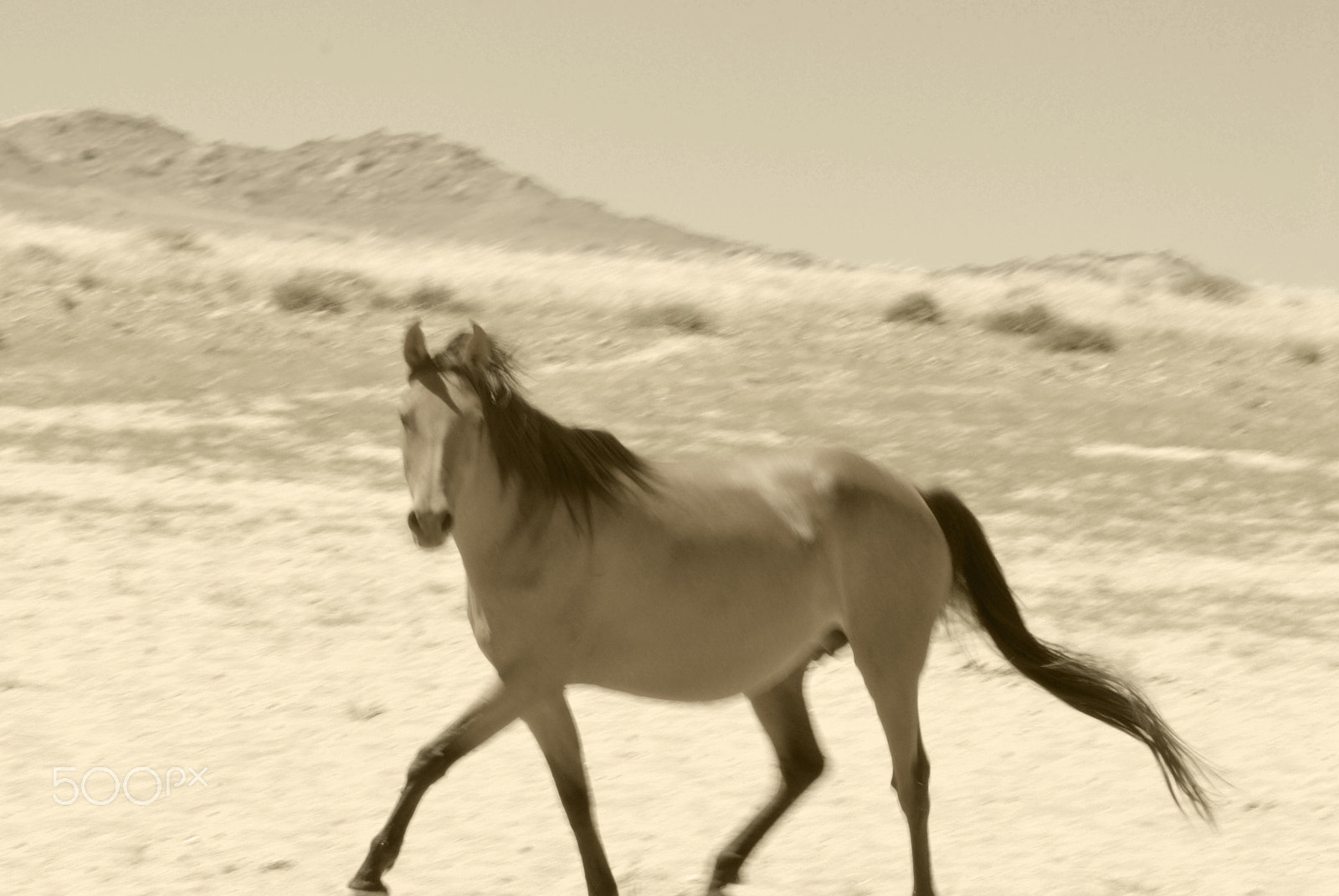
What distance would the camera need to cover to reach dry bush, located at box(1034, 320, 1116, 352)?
22.7 metres

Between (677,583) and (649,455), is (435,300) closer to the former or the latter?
(649,455)

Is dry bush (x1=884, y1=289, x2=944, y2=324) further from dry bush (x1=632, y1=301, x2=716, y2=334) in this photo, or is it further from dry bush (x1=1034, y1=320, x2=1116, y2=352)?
dry bush (x1=632, y1=301, x2=716, y2=334)

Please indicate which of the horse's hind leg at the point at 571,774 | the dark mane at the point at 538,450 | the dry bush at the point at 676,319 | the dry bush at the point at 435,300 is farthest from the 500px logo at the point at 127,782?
the dry bush at the point at 435,300

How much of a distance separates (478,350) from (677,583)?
0.95 m

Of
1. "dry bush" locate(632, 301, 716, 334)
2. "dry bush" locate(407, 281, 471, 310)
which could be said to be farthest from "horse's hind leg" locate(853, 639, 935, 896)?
"dry bush" locate(407, 281, 471, 310)

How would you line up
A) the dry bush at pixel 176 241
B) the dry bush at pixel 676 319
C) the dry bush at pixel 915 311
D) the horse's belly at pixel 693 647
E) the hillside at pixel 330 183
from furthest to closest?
the hillside at pixel 330 183
the dry bush at pixel 176 241
the dry bush at pixel 915 311
the dry bush at pixel 676 319
the horse's belly at pixel 693 647

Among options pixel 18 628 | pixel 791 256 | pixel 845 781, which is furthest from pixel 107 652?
pixel 791 256

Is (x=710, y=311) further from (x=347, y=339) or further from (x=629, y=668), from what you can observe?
Result: (x=629, y=668)

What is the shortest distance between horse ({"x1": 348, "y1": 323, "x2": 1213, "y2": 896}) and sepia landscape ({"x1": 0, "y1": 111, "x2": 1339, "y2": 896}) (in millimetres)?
425

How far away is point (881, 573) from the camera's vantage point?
5691 millimetres

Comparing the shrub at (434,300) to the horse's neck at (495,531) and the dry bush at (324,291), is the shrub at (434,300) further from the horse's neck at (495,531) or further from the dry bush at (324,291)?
the horse's neck at (495,531)

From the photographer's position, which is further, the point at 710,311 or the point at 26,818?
the point at 710,311

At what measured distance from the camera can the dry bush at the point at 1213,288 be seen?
38281mm

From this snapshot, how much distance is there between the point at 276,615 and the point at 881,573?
21.2 ft
